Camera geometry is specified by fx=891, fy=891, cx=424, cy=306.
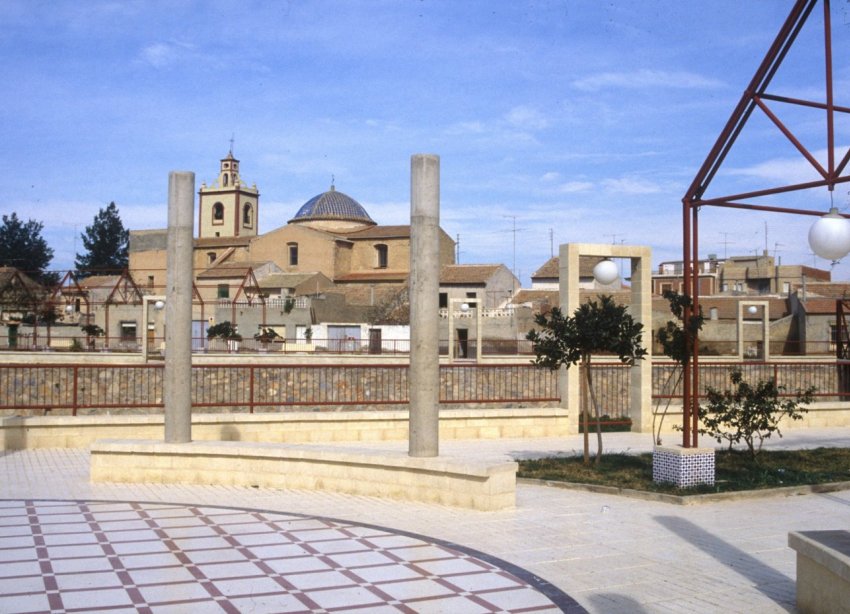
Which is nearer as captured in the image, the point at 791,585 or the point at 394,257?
the point at 791,585

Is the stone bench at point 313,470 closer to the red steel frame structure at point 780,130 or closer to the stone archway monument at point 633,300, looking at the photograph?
the red steel frame structure at point 780,130

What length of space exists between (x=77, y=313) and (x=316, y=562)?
49438 millimetres

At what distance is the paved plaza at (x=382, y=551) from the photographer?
20.0 ft

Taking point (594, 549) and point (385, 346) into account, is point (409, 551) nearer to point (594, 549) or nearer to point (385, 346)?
point (594, 549)

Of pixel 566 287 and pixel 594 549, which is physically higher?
pixel 566 287

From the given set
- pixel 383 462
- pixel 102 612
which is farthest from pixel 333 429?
pixel 102 612

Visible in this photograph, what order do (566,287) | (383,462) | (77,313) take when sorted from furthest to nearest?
1. (77,313)
2. (566,287)
3. (383,462)

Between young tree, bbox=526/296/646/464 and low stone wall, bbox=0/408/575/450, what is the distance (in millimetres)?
3871

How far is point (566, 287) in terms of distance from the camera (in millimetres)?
16375

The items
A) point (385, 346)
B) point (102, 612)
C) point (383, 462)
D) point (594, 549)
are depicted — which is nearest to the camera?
point (102, 612)

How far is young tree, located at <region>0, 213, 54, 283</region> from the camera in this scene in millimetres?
79188

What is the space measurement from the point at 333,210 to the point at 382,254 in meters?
9.54

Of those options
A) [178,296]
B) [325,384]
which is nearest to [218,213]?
[325,384]

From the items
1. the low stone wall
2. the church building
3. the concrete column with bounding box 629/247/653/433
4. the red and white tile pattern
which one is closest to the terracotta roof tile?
the church building
